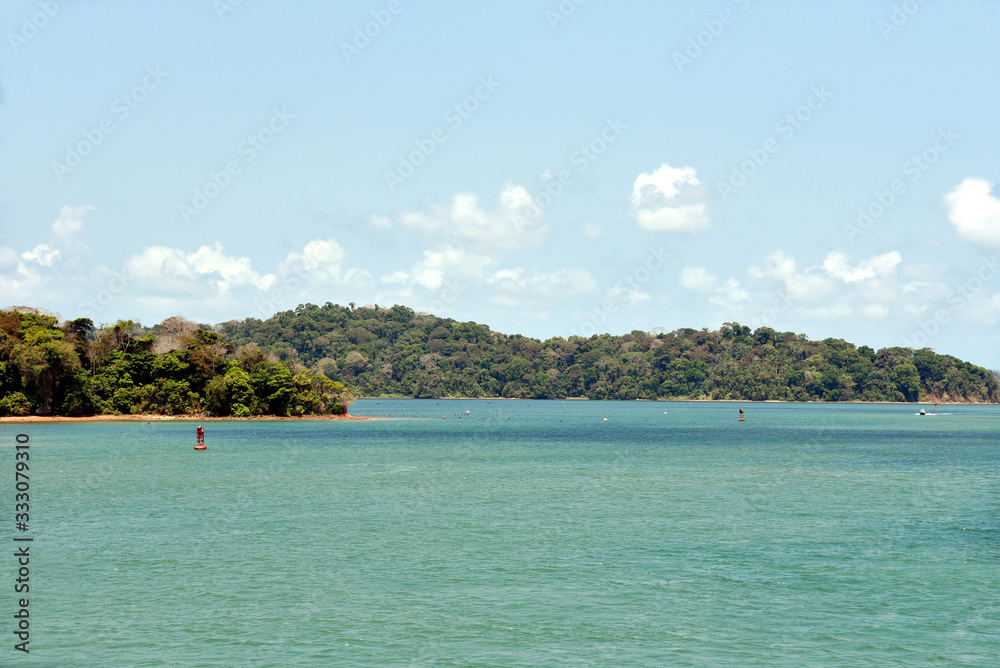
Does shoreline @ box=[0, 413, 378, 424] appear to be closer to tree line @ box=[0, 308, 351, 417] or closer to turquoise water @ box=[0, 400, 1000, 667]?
tree line @ box=[0, 308, 351, 417]

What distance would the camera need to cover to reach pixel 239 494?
4531 centimetres

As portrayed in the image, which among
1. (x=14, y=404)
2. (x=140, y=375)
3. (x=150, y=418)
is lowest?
(x=150, y=418)

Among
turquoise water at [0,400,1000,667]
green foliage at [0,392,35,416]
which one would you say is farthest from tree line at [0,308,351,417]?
turquoise water at [0,400,1000,667]

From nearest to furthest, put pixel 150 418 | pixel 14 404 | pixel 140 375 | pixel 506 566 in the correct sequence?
pixel 506 566, pixel 14 404, pixel 150 418, pixel 140 375

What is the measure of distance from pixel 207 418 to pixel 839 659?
106795mm

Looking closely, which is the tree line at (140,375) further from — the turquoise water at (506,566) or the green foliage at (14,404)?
the turquoise water at (506,566)

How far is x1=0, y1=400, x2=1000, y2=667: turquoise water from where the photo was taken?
2003 cm

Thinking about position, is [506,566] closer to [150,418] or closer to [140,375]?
[150,418]

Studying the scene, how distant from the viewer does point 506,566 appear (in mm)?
27969

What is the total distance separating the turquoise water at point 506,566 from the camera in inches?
789

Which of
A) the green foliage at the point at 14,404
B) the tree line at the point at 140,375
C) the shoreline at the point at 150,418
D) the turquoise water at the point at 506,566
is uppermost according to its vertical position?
the tree line at the point at 140,375

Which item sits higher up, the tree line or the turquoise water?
the tree line

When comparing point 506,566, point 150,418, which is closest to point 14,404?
point 150,418

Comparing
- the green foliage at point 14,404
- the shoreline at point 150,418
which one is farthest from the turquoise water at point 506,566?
the shoreline at point 150,418
